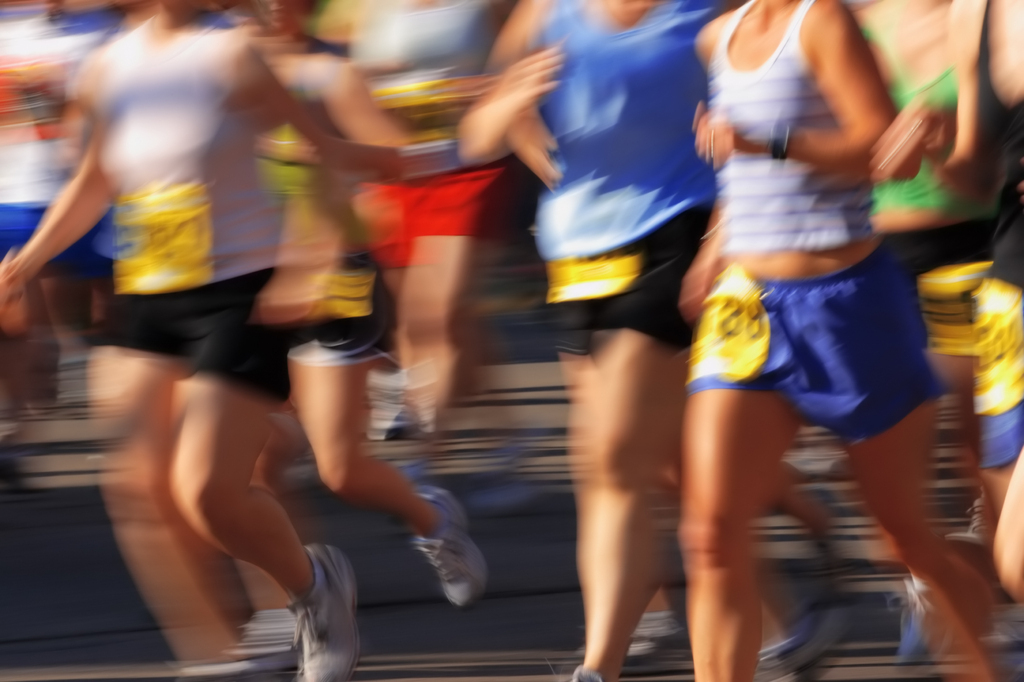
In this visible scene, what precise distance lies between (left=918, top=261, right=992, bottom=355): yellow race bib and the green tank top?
0.15 metres

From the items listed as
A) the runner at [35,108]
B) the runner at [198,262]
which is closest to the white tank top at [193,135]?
the runner at [198,262]

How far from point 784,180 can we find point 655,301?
615 millimetres

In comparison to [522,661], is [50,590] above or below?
below

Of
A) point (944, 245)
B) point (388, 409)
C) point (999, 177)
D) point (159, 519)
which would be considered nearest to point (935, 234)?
point (944, 245)

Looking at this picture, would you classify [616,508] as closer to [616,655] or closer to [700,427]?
[616,655]

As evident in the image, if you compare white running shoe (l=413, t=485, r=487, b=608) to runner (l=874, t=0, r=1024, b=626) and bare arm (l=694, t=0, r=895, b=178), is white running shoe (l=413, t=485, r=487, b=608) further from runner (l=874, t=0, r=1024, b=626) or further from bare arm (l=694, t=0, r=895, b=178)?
bare arm (l=694, t=0, r=895, b=178)

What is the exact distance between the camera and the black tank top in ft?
11.9

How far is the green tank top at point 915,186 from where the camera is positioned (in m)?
4.50

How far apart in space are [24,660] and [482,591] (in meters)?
1.30

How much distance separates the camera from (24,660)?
16.1ft

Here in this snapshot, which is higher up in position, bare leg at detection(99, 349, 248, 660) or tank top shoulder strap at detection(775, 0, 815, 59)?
tank top shoulder strap at detection(775, 0, 815, 59)

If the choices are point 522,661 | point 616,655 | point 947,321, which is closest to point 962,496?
point 947,321

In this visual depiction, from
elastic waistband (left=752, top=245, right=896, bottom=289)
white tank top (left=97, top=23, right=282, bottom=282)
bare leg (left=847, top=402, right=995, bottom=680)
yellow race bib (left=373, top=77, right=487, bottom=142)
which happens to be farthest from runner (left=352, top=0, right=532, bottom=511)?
bare leg (left=847, top=402, right=995, bottom=680)

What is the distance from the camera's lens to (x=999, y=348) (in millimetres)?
3682
